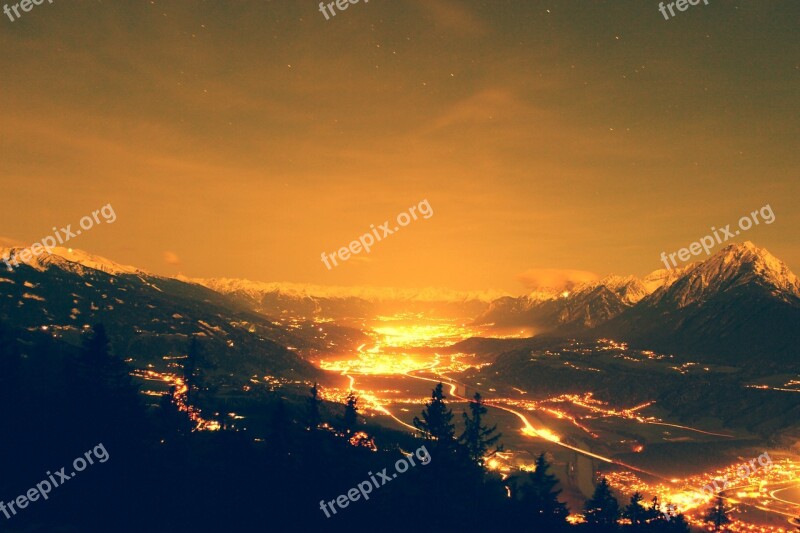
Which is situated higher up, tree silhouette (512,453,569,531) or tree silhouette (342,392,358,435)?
tree silhouette (342,392,358,435)

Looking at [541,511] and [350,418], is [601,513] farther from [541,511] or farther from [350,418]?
[350,418]

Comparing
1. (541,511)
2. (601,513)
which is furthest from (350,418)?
(601,513)

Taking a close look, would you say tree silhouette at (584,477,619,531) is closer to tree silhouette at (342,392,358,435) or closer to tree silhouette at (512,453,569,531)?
tree silhouette at (512,453,569,531)

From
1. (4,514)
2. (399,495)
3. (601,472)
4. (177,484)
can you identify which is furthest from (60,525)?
(601,472)

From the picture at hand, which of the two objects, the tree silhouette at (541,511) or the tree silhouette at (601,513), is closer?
the tree silhouette at (541,511)

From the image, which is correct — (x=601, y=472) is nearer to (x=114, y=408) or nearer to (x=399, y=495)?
(x=399, y=495)

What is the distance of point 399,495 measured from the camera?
4641 cm

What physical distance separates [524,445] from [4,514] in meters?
184

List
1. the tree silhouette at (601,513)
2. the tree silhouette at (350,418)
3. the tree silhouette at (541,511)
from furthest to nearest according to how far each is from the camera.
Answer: the tree silhouette at (601,513) < the tree silhouette at (350,418) < the tree silhouette at (541,511)

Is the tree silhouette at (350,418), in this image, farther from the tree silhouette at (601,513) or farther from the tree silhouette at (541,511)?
the tree silhouette at (601,513)

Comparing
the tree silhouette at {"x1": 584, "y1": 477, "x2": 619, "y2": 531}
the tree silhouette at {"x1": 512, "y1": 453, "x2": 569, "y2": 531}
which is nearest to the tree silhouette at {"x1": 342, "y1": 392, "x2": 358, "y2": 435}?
the tree silhouette at {"x1": 512, "y1": 453, "x2": 569, "y2": 531}

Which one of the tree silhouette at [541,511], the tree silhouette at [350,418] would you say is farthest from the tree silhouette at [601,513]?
the tree silhouette at [350,418]

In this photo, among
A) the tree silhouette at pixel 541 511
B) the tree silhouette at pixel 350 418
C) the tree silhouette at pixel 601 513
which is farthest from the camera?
the tree silhouette at pixel 601 513

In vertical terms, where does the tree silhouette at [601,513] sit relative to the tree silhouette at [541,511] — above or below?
below
